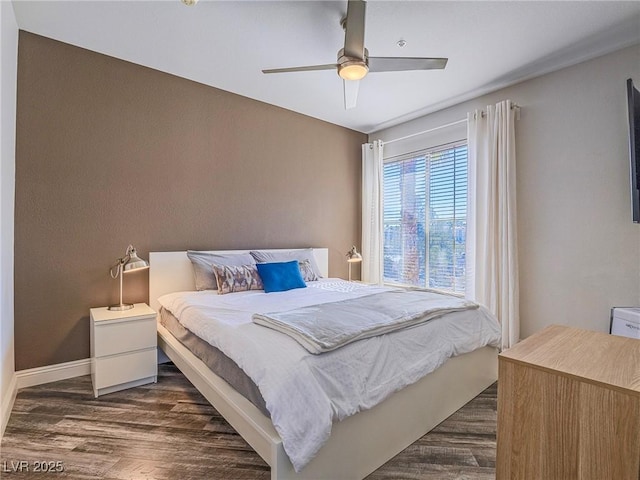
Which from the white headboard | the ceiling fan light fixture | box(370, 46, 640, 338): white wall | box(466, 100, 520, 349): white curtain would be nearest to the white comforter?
the white headboard

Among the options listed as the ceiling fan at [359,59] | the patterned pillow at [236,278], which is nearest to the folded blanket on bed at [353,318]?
the patterned pillow at [236,278]

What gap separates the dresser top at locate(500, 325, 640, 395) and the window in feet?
8.94

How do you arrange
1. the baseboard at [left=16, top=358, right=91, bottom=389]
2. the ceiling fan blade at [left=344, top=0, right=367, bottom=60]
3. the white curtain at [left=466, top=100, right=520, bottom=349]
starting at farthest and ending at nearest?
the white curtain at [left=466, top=100, right=520, bottom=349] < the baseboard at [left=16, top=358, right=91, bottom=389] < the ceiling fan blade at [left=344, top=0, right=367, bottom=60]

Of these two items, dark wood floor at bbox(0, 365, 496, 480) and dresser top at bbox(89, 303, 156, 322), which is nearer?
dark wood floor at bbox(0, 365, 496, 480)

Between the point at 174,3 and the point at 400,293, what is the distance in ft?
8.63

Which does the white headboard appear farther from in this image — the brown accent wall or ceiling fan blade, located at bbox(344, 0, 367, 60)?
ceiling fan blade, located at bbox(344, 0, 367, 60)

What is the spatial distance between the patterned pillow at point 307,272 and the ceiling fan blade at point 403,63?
201cm

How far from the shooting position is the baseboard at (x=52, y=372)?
244 cm

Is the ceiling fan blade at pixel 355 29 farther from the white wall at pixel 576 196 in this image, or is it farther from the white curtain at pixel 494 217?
the white wall at pixel 576 196

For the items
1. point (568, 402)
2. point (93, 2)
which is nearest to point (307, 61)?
point (93, 2)

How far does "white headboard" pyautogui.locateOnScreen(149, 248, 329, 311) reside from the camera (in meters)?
2.94

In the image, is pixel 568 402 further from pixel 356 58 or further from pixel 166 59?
pixel 166 59

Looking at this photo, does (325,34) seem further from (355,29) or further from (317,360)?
(317,360)

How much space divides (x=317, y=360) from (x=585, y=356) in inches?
38.0
